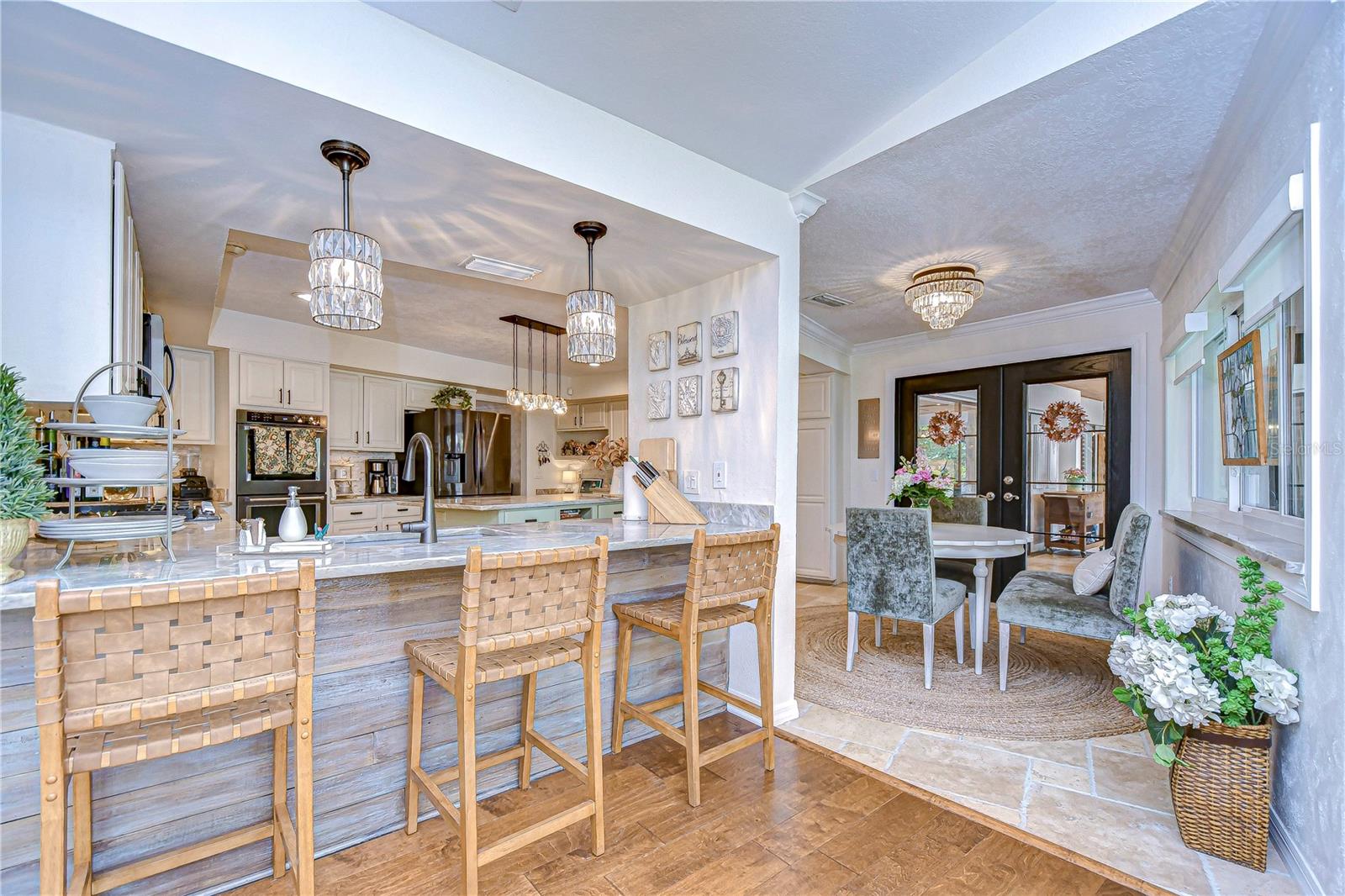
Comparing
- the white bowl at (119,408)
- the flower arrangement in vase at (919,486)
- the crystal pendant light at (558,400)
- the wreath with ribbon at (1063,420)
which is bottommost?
the flower arrangement in vase at (919,486)

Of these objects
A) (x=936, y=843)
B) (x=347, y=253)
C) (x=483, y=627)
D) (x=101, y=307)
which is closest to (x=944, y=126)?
(x=347, y=253)

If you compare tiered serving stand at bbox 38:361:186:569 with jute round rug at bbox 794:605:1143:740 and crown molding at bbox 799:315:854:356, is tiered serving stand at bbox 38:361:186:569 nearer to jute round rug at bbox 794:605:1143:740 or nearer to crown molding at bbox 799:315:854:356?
jute round rug at bbox 794:605:1143:740

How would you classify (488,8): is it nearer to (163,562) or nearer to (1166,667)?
(163,562)

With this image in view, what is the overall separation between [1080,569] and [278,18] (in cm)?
401

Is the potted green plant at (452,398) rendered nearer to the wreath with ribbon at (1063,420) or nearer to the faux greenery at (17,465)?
the faux greenery at (17,465)

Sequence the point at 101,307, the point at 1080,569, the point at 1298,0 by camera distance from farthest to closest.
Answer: the point at 1080,569 < the point at 101,307 < the point at 1298,0

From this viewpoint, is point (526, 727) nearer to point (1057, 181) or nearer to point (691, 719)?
point (691, 719)

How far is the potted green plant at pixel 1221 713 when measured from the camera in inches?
67.9

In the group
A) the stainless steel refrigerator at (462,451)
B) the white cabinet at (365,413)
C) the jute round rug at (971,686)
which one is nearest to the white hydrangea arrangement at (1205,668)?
the jute round rug at (971,686)

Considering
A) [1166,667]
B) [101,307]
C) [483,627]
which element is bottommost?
[1166,667]

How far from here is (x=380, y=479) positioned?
6.08 metres

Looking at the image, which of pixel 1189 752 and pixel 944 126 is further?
pixel 944 126

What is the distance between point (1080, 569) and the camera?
128 inches

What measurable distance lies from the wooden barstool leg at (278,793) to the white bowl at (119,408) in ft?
3.05
